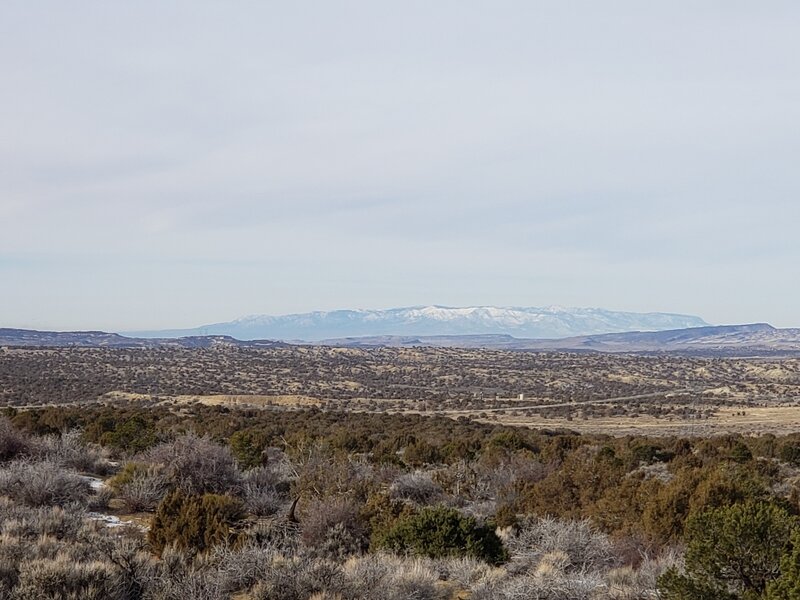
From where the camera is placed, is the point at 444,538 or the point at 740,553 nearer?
the point at 740,553

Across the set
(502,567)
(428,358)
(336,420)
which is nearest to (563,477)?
(502,567)

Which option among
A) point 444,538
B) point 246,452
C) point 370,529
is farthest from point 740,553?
point 246,452

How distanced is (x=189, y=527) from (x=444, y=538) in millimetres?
3306

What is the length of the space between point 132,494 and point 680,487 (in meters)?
9.12

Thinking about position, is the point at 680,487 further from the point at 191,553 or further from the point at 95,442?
the point at 95,442

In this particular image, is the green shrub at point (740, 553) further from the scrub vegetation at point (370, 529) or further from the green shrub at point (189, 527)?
the green shrub at point (189, 527)

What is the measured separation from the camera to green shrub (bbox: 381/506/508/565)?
8930 millimetres

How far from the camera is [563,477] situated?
45.7 feet

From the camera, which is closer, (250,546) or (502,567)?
(250,546)

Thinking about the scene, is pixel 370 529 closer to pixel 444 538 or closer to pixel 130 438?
pixel 444 538

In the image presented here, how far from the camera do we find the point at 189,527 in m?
8.52

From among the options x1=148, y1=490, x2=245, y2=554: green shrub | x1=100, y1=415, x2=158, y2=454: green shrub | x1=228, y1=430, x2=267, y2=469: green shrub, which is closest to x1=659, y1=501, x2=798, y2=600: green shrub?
x1=148, y1=490, x2=245, y2=554: green shrub

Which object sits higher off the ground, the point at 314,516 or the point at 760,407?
the point at 314,516

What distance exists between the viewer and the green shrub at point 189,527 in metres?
8.29
